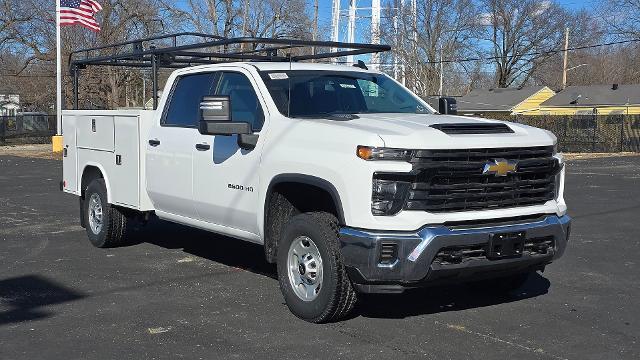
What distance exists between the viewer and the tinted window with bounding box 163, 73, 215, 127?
23.0 feet

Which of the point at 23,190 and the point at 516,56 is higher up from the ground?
the point at 516,56

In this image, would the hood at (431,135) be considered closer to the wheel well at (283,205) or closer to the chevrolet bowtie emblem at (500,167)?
the chevrolet bowtie emblem at (500,167)

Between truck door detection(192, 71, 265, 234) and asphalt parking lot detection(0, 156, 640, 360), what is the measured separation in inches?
28.9

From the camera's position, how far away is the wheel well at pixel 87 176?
29.3 ft

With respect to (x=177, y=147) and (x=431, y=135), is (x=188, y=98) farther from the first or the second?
(x=431, y=135)

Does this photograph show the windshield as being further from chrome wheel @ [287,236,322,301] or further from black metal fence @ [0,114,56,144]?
black metal fence @ [0,114,56,144]

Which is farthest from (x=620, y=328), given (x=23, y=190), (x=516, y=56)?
(x=516, y=56)

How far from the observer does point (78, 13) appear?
26.2 m

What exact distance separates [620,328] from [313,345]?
2.35 metres

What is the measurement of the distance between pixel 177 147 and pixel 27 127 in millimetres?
39170

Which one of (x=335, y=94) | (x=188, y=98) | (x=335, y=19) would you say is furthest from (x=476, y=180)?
(x=335, y=19)

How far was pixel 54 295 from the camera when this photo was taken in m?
6.57

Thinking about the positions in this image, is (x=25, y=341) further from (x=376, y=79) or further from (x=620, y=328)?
(x=620, y=328)

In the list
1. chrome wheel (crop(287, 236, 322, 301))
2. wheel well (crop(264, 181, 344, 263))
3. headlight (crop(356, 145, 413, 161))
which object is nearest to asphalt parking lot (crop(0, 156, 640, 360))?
chrome wheel (crop(287, 236, 322, 301))
